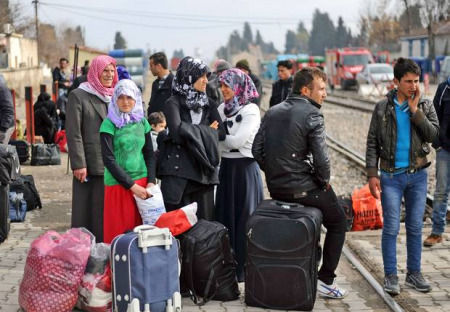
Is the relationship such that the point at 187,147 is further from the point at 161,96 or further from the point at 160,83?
the point at 160,83

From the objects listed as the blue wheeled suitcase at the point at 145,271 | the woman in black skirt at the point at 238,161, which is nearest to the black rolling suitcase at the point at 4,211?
the woman in black skirt at the point at 238,161

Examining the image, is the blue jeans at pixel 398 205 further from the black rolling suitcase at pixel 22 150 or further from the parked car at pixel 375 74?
the parked car at pixel 375 74

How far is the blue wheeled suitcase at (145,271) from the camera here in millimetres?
6168

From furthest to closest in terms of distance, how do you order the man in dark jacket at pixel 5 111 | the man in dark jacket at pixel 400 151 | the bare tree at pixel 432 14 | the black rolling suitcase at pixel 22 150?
1. the bare tree at pixel 432 14
2. the black rolling suitcase at pixel 22 150
3. the man in dark jacket at pixel 5 111
4. the man in dark jacket at pixel 400 151

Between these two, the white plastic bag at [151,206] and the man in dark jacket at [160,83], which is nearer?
the white plastic bag at [151,206]

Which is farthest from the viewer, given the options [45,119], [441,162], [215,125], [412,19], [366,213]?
[412,19]

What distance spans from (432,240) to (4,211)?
14.3ft

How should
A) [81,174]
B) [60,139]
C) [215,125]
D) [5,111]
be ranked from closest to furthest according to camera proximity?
[215,125] < [81,174] < [5,111] < [60,139]

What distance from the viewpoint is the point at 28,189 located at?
11.1 m

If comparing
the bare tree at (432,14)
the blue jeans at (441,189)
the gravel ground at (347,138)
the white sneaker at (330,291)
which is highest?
the bare tree at (432,14)

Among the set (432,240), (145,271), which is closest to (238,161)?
(145,271)

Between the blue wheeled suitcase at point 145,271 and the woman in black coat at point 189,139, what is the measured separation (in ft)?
2.59

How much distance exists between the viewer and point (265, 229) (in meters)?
6.51

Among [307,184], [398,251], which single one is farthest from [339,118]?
[307,184]
